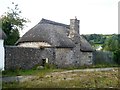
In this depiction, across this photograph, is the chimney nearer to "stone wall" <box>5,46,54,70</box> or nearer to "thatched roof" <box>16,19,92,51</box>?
"thatched roof" <box>16,19,92,51</box>

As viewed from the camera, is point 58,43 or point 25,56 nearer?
point 25,56

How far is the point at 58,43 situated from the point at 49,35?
1.56 m

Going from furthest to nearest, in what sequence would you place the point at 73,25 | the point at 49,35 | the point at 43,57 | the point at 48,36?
the point at 73,25 < the point at 49,35 < the point at 48,36 < the point at 43,57

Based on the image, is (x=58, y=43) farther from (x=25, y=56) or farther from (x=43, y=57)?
(x=25, y=56)

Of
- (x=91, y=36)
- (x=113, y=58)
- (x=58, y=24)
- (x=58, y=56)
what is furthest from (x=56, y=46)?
(x=91, y=36)

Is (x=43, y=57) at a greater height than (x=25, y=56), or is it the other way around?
(x=25, y=56)

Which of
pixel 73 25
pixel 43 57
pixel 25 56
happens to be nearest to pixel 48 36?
pixel 43 57

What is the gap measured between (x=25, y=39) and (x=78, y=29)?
733 centimetres

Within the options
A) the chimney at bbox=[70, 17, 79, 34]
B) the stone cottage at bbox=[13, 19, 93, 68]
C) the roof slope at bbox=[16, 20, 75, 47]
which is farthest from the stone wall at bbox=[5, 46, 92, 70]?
the chimney at bbox=[70, 17, 79, 34]

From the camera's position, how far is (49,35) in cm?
4022

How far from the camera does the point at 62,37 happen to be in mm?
41562

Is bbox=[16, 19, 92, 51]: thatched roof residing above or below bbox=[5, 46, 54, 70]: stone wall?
above

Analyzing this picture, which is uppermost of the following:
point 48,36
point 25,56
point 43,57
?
point 48,36

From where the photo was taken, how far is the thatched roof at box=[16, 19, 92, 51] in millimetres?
39656
